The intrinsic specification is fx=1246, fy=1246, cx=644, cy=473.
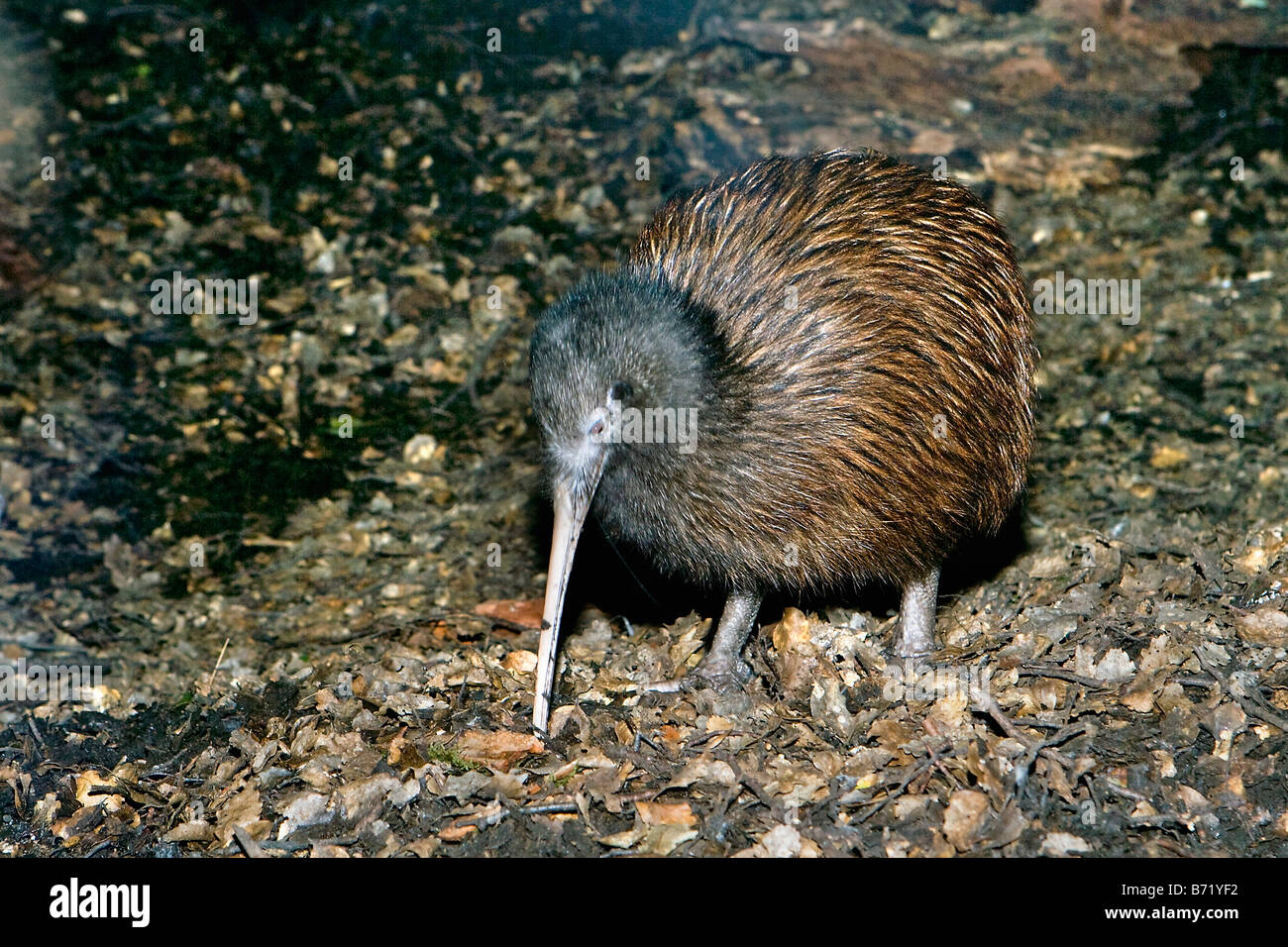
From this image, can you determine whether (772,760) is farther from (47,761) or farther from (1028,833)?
(47,761)

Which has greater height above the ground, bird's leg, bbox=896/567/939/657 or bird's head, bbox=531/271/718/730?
bird's head, bbox=531/271/718/730

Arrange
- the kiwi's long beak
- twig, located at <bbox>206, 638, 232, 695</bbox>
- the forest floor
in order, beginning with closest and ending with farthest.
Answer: the forest floor
the kiwi's long beak
twig, located at <bbox>206, 638, 232, 695</bbox>

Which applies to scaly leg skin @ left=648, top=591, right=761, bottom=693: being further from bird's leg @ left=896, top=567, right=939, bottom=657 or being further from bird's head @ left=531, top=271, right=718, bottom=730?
bird's head @ left=531, top=271, right=718, bottom=730

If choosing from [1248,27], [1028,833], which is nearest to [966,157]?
[1248,27]

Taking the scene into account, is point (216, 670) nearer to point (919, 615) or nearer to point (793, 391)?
point (793, 391)

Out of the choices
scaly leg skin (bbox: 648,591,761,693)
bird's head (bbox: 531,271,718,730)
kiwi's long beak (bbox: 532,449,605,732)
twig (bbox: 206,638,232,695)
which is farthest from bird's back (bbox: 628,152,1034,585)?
twig (bbox: 206,638,232,695)

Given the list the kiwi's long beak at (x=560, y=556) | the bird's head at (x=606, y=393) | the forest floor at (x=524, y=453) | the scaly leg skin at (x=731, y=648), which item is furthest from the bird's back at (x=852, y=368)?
the forest floor at (x=524, y=453)

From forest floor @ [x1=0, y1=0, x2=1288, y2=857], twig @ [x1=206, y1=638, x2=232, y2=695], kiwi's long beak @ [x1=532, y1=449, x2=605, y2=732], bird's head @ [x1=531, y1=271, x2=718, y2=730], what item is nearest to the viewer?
forest floor @ [x1=0, y1=0, x2=1288, y2=857]

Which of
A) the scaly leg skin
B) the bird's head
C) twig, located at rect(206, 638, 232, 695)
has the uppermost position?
the bird's head

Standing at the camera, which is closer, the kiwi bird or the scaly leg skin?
the kiwi bird
